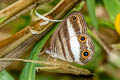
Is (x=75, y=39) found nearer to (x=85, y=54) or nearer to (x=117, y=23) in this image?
(x=85, y=54)

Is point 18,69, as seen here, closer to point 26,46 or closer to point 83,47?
point 26,46

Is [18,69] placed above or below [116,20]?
below

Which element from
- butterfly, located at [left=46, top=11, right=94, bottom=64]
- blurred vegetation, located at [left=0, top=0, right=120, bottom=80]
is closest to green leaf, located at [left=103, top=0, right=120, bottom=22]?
blurred vegetation, located at [left=0, top=0, right=120, bottom=80]

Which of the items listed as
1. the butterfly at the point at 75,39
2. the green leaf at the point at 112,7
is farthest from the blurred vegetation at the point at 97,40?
the butterfly at the point at 75,39

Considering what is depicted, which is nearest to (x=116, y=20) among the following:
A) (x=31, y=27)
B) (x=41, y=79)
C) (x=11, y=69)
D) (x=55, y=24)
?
(x=55, y=24)

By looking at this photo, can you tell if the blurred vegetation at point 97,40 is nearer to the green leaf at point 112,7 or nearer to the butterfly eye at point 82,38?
the green leaf at point 112,7
